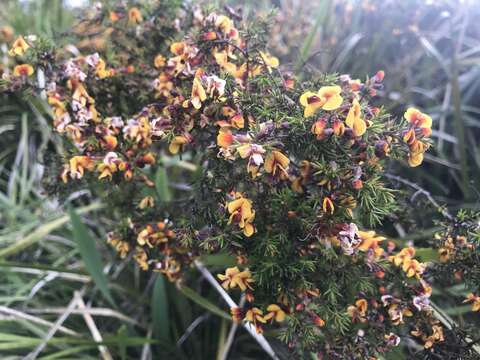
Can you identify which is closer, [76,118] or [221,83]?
[221,83]

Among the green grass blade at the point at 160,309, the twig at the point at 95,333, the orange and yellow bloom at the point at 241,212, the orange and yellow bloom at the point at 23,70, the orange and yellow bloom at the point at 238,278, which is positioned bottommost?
the twig at the point at 95,333

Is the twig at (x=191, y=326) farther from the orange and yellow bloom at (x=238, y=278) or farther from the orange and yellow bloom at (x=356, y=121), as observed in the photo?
the orange and yellow bloom at (x=356, y=121)

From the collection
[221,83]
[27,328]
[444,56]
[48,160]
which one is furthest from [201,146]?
[444,56]

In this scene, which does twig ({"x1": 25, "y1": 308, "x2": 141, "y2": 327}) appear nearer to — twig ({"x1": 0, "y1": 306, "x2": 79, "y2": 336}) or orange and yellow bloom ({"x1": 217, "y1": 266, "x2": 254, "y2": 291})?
twig ({"x1": 0, "y1": 306, "x2": 79, "y2": 336})

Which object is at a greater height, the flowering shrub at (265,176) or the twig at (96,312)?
the flowering shrub at (265,176)

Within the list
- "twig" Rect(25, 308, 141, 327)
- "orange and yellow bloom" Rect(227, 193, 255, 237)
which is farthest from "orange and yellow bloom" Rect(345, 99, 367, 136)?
"twig" Rect(25, 308, 141, 327)

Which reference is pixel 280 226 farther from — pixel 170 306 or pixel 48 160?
pixel 170 306

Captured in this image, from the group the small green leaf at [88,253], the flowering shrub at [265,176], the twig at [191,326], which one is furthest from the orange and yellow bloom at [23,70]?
the twig at [191,326]

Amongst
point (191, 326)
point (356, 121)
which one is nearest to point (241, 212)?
point (356, 121)
